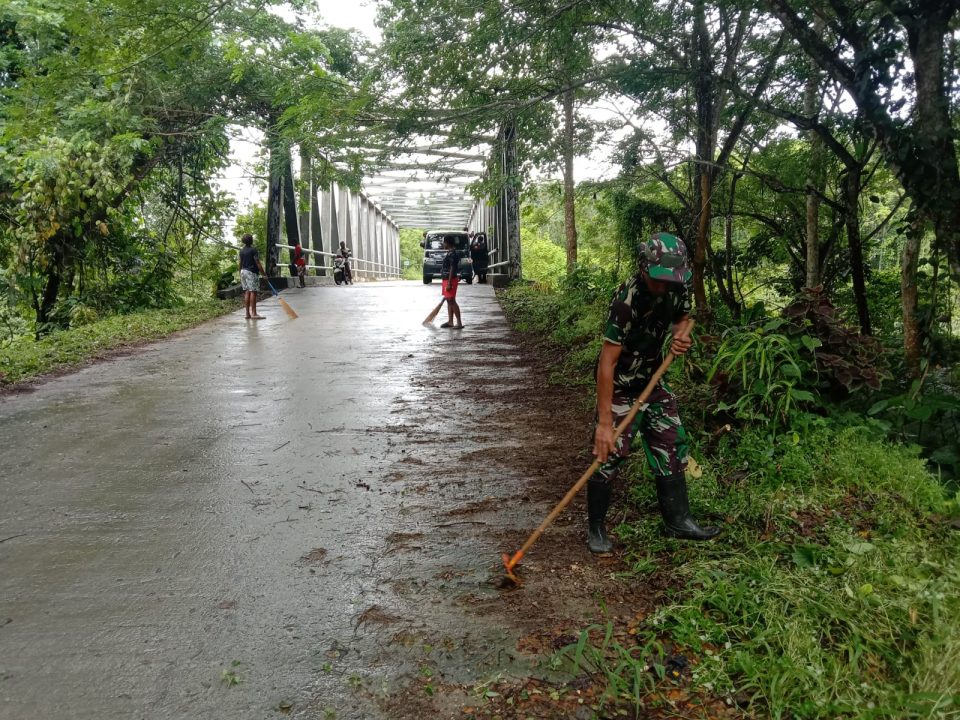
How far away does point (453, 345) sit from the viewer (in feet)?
33.5

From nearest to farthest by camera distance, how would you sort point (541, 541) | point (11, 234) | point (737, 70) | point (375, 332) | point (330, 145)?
point (541, 541), point (737, 70), point (330, 145), point (375, 332), point (11, 234)

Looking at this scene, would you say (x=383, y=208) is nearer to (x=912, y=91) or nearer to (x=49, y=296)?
(x=49, y=296)

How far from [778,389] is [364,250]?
3582cm

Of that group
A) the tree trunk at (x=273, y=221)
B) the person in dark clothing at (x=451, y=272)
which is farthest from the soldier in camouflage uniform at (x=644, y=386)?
the tree trunk at (x=273, y=221)

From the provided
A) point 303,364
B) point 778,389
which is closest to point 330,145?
point 303,364

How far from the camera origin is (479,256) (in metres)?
28.1

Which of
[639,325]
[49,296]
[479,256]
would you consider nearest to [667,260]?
[639,325]

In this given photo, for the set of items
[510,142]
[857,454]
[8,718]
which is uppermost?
[510,142]

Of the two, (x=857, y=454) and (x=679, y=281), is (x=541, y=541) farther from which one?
(x=857, y=454)

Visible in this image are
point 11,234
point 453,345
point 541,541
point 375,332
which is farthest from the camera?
point 11,234

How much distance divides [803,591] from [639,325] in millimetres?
1352

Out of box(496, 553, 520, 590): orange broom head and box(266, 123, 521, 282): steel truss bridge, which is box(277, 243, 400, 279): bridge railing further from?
box(496, 553, 520, 590): orange broom head

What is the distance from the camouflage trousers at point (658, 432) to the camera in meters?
3.66

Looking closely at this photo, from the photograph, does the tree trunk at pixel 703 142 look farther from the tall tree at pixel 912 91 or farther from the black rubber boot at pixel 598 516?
the black rubber boot at pixel 598 516
